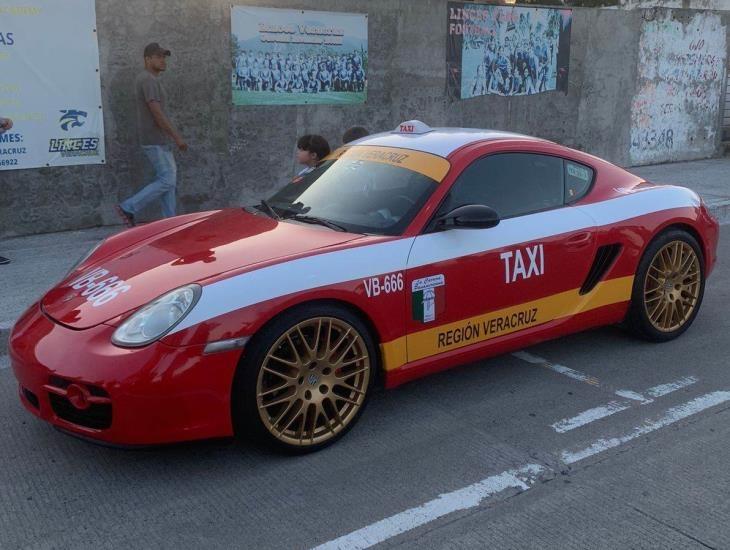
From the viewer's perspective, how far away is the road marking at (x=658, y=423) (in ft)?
12.3

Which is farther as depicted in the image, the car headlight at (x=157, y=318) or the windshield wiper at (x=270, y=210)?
the windshield wiper at (x=270, y=210)

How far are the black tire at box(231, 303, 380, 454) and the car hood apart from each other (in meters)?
0.34

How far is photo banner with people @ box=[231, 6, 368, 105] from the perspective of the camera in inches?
350

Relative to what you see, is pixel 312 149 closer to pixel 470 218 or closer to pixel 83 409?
pixel 470 218

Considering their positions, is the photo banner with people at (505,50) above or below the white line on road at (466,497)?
above

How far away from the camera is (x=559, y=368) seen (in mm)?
4859

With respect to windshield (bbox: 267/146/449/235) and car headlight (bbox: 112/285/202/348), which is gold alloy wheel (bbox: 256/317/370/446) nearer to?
car headlight (bbox: 112/285/202/348)

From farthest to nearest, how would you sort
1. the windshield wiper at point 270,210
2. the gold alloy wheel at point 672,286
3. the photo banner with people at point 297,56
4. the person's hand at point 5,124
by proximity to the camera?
the photo banner with people at point 297,56, the person's hand at point 5,124, the gold alloy wheel at point 672,286, the windshield wiper at point 270,210

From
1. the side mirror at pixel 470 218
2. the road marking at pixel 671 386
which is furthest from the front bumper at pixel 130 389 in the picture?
the road marking at pixel 671 386

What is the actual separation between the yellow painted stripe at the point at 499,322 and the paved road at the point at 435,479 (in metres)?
0.37

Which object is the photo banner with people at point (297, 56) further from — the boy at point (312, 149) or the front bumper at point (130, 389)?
the front bumper at point (130, 389)

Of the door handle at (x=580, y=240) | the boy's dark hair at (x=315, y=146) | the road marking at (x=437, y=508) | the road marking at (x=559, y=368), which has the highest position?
the boy's dark hair at (x=315, y=146)

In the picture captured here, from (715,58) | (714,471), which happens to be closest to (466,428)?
(714,471)

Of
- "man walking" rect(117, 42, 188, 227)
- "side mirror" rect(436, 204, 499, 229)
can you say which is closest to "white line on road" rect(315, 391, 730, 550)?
"side mirror" rect(436, 204, 499, 229)
